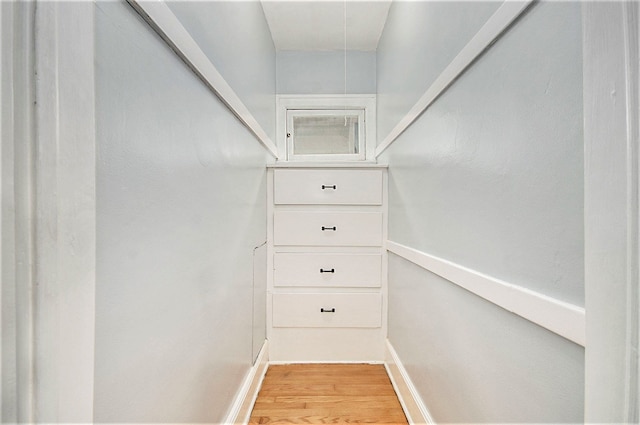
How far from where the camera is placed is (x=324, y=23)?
6.95 ft

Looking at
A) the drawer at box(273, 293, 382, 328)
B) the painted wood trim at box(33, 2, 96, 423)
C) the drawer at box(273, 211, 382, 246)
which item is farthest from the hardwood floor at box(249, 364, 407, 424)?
the painted wood trim at box(33, 2, 96, 423)

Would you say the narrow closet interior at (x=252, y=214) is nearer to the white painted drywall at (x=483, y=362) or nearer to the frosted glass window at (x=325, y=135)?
the white painted drywall at (x=483, y=362)

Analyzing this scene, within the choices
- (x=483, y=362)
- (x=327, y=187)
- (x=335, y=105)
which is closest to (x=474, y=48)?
(x=483, y=362)

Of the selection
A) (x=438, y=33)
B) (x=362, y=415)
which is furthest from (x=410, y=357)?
(x=438, y=33)

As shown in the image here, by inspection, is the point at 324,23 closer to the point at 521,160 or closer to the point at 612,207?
the point at 521,160

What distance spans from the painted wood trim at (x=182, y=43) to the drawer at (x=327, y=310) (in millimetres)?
1216

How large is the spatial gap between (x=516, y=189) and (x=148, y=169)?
2.26 ft

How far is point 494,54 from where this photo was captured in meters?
0.72

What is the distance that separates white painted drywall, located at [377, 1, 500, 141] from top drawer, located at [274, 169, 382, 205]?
0.34 metres

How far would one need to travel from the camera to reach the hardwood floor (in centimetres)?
142

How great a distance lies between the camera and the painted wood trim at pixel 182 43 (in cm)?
58

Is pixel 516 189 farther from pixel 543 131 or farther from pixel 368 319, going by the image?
pixel 368 319

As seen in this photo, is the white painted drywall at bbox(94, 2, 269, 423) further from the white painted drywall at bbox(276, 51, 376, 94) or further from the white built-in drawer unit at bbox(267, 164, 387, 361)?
the white painted drywall at bbox(276, 51, 376, 94)

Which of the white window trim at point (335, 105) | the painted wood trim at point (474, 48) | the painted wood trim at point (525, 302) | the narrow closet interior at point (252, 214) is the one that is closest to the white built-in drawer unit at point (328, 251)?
the narrow closet interior at point (252, 214)
